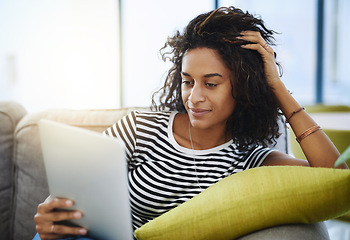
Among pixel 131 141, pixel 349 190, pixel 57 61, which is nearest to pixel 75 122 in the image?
pixel 131 141

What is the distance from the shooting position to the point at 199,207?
2.58 ft

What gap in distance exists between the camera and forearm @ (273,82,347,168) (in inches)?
37.4

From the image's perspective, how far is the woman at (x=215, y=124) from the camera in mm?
1025

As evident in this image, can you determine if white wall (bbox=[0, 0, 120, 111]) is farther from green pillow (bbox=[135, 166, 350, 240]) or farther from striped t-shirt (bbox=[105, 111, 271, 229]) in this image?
green pillow (bbox=[135, 166, 350, 240])

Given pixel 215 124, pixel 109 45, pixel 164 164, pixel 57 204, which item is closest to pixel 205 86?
pixel 215 124

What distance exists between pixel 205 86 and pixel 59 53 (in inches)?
117

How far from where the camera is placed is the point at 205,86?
3.37 ft

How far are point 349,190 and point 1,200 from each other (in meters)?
1.22

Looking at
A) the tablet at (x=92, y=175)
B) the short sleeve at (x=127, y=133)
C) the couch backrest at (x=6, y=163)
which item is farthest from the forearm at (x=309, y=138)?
the couch backrest at (x=6, y=163)

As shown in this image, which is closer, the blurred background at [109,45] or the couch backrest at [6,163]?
the couch backrest at [6,163]

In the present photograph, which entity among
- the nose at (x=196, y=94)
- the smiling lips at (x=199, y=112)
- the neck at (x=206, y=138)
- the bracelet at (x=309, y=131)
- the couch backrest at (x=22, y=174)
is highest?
the nose at (x=196, y=94)

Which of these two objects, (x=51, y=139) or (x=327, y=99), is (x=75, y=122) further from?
(x=327, y=99)

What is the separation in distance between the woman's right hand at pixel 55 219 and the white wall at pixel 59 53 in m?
2.76

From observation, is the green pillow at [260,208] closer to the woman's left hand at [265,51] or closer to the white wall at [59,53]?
the woman's left hand at [265,51]
